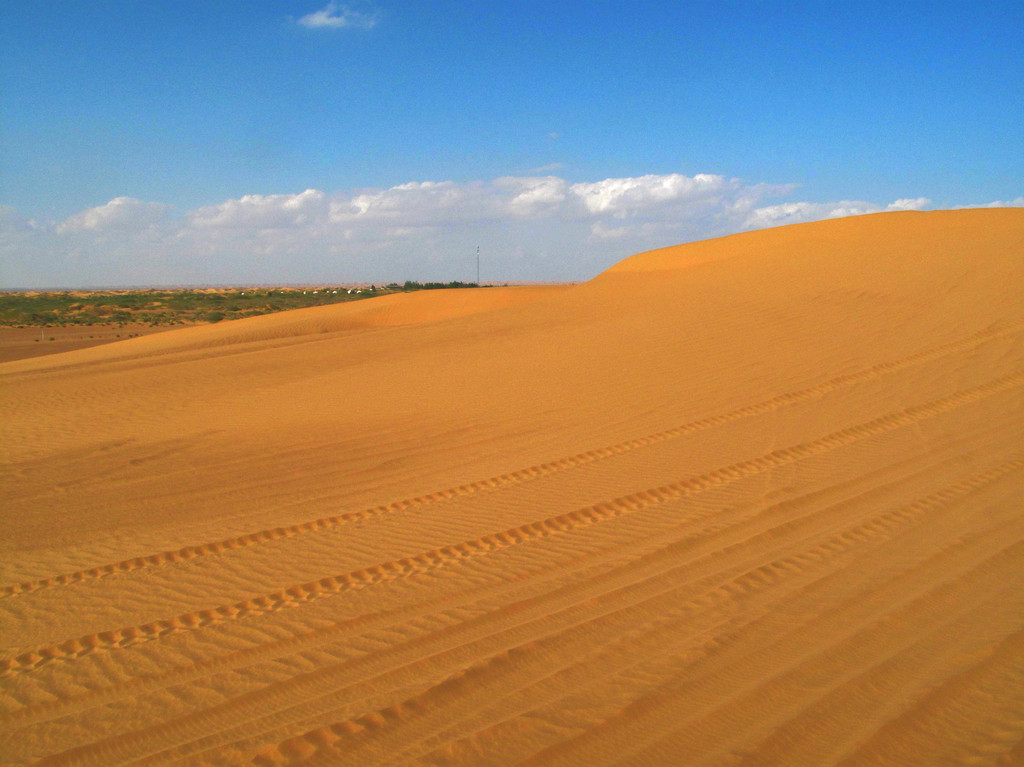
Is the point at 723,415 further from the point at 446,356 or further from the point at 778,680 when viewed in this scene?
the point at 446,356

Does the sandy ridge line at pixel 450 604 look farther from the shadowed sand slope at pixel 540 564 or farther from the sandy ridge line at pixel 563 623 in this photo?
the sandy ridge line at pixel 563 623

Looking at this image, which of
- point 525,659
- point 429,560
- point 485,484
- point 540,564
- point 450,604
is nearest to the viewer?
point 525,659

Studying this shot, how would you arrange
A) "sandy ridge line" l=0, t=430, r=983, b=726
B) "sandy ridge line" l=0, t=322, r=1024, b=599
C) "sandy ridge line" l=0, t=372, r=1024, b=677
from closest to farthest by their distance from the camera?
"sandy ridge line" l=0, t=430, r=983, b=726 < "sandy ridge line" l=0, t=372, r=1024, b=677 < "sandy ridge line" l=0, t=322, r=1024, b=599

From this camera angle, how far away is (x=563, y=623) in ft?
12.2

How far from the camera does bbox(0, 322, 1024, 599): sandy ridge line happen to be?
4.81m

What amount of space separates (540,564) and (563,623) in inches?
33.3

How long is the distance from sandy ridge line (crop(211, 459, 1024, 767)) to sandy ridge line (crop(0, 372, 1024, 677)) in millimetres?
1274

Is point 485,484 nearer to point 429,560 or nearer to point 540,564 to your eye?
point 429,560

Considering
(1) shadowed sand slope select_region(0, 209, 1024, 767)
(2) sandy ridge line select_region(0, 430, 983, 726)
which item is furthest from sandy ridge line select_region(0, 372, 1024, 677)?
(2) sandy ridge line select_region(0, 430, 983, 726)

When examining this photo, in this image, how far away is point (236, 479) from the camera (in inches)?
273

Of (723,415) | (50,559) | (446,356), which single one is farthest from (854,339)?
(50,559)

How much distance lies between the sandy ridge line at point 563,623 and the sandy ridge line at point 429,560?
0.95 meters

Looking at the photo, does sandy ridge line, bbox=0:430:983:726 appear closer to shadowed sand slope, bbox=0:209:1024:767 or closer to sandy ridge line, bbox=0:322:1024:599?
shadowed sand slope, bbox=0:209:1024:767

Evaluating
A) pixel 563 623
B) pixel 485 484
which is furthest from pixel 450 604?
pixel 485 484
